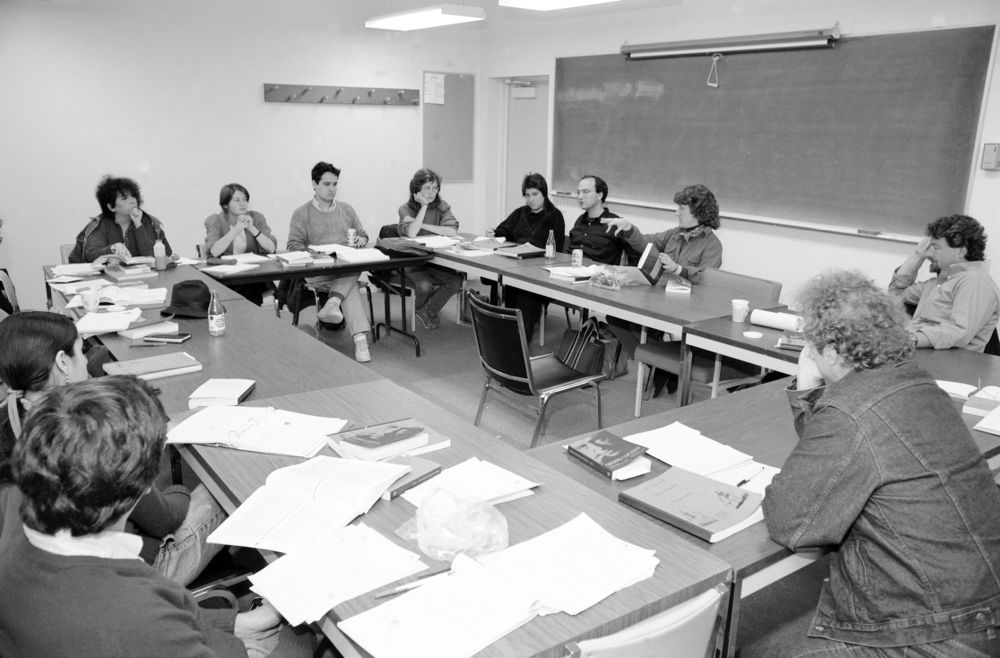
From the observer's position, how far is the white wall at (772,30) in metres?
4.36

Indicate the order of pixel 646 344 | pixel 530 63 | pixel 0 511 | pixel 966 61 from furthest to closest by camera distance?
1. pixel 530 63
2. pixel 966 61
3. pixel 646 344
4. pixel 0 511

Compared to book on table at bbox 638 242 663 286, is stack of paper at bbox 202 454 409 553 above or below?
below

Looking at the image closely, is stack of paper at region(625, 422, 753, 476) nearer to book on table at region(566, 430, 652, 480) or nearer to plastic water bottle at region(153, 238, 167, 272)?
book on table at region(566, 430, 652, 480)

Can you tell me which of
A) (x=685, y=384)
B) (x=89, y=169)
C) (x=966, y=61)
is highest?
(x=966, y=61)

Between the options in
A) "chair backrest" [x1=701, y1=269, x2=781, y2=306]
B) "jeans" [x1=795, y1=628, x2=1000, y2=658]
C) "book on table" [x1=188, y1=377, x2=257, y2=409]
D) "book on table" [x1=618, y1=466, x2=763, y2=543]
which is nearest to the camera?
"jeans" [x1=795, y1=628, x2=1000, y2=658]

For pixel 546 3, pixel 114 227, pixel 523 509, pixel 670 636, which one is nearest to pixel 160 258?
A: pixel 114 227

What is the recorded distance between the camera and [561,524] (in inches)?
65.5

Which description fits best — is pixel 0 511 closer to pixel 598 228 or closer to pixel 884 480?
pixel 884 480

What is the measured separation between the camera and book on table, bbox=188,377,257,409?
236 cm

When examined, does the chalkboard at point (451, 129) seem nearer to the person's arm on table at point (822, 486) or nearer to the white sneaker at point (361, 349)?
the white sneaker at point (361, 349)

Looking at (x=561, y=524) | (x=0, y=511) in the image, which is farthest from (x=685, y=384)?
(x=0, y=511)

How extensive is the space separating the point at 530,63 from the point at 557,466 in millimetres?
6054

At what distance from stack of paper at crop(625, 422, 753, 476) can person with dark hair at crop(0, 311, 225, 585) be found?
1216 millimetres

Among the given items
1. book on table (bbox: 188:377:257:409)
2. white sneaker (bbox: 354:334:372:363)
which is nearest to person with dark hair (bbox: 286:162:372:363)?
white sneaker (bbox: 354:334:372:363)
